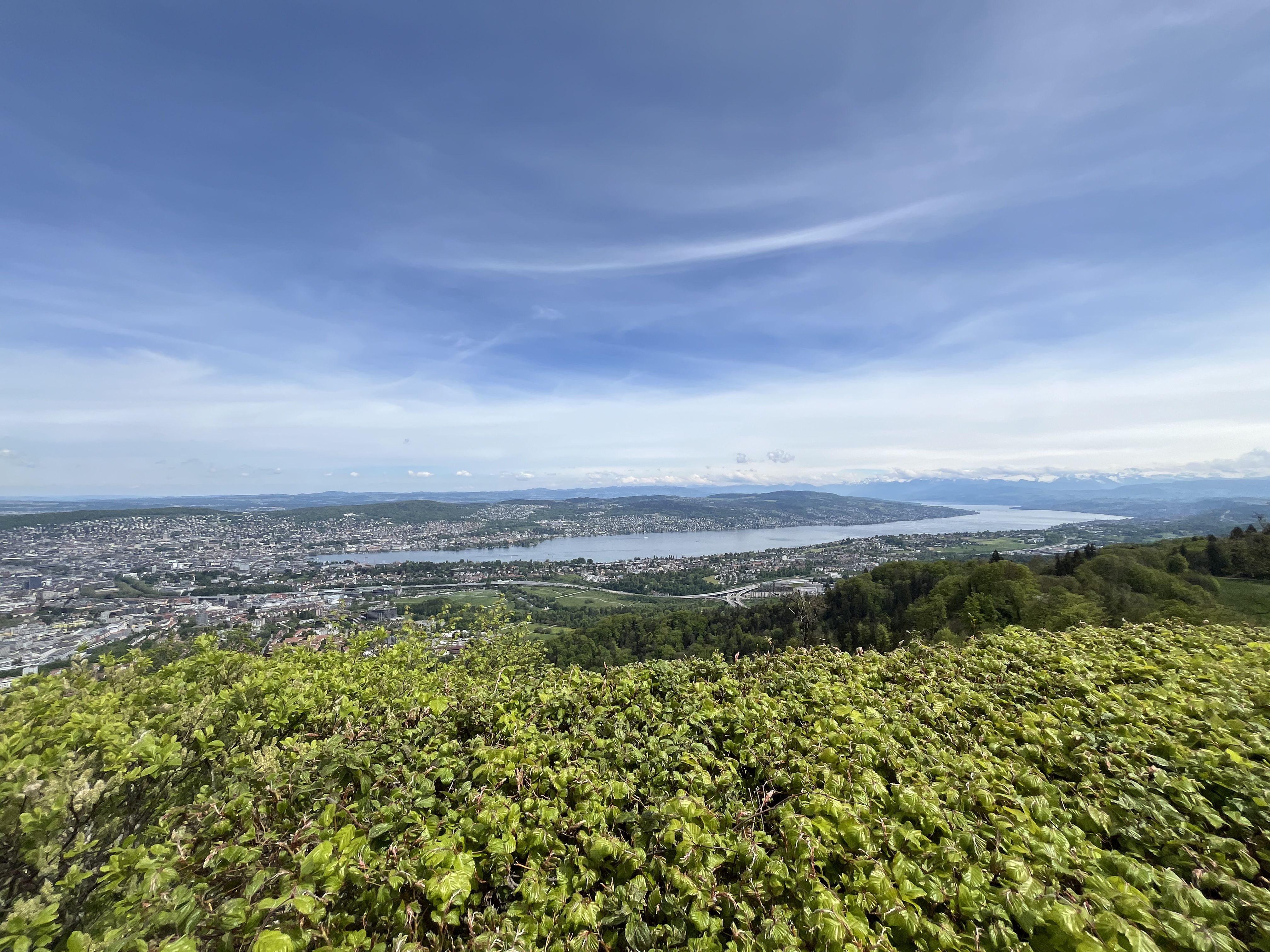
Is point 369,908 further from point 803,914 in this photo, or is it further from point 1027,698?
point 1027,698

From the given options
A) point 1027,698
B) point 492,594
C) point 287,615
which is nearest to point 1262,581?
point 1027,698

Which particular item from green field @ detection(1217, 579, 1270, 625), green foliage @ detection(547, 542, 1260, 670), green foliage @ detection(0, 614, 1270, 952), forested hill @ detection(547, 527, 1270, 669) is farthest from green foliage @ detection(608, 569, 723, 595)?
green foliage @ detection(0, 614, 1270, 952)

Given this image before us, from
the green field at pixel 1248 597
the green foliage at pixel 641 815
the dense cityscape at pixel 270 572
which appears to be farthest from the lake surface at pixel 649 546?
the green foliage at pixel 641 815

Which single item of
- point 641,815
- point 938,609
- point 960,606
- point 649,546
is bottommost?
point 649,546

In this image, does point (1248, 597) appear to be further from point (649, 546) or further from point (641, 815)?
point (649, 546)

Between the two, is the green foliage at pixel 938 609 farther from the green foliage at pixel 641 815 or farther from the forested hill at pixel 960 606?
the green foliage at pixel 641 815

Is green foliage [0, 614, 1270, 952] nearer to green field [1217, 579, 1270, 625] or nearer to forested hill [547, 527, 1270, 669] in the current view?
forested hill [547, 527, 1270, 669]

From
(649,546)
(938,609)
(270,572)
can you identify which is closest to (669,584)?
(649,546)
